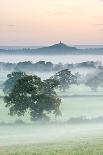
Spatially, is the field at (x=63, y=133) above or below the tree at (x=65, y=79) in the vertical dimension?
below

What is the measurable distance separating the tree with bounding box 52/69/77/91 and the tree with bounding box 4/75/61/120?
83.4ft

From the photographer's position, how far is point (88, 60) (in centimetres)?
13812

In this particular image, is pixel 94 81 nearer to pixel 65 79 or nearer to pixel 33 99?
pixel 65 79

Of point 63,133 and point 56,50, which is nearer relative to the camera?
point 63,133

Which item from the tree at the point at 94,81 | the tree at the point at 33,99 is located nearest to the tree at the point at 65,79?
the tree at the point at 94,81

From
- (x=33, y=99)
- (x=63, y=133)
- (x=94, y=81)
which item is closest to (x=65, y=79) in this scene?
(x=94, y=81)

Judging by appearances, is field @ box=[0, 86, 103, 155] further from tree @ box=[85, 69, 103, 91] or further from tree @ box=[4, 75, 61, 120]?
tree @ box=[85, 69, 103, 91]

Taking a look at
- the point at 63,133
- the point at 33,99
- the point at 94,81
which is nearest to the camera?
the point at 63,133

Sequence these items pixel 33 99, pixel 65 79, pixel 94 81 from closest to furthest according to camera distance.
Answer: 1. pixel 33 99
2. pixel 65 79
3. pixel 94 81

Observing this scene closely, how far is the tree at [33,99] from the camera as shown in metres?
59.0

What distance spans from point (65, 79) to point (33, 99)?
36.1 m

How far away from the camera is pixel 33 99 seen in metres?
59.5

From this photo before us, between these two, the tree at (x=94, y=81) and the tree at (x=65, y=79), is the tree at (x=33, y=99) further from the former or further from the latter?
the tree at (x=94, y=81)

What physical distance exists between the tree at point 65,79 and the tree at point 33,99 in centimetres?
2542
